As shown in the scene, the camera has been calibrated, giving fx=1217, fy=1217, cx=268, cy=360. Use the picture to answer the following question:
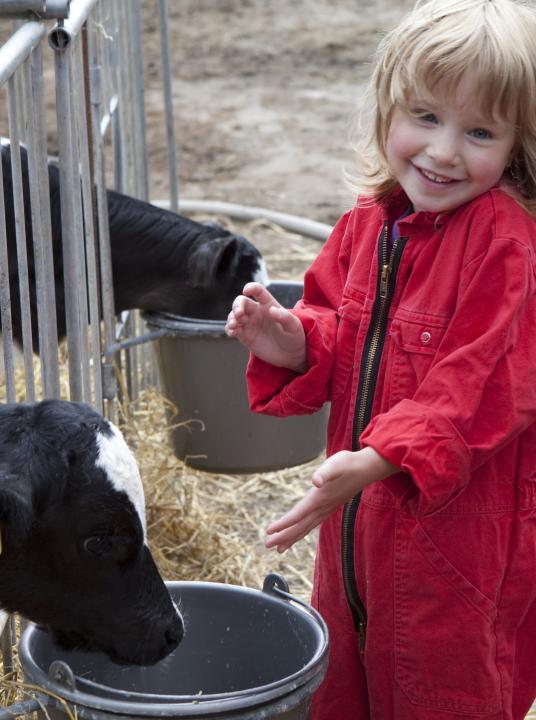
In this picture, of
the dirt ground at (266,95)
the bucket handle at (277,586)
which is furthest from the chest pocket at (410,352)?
the dirt ground at (266,95)

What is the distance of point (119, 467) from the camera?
233 cm

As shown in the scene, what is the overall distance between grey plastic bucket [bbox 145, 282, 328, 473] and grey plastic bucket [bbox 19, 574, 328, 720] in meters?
1.51

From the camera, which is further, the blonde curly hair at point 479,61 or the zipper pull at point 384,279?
the zipper pull at point 384,279

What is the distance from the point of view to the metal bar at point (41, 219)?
2.82 meters

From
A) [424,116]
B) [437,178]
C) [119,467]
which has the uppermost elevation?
[424,116]

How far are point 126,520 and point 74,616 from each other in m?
0.23

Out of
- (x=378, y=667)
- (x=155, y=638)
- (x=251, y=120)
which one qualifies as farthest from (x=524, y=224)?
(x=251, y=120)

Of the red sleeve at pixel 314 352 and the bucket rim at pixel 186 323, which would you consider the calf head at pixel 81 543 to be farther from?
the bucket rim at pixel 186 323

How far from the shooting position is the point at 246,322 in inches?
90.1

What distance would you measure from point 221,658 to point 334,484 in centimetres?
73

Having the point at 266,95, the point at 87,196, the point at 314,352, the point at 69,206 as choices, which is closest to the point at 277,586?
the point at 314,352

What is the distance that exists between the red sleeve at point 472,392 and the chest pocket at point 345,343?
0.85 ft

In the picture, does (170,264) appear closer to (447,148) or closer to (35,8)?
(35,8)

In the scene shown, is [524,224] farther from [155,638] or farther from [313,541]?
[313,541]
